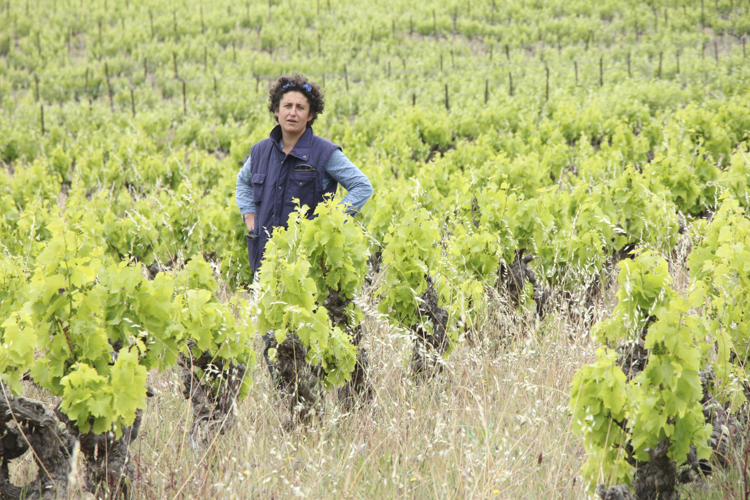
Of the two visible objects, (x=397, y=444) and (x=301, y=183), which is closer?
(x=397, y=444)

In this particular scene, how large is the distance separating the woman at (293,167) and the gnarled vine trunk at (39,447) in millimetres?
1732

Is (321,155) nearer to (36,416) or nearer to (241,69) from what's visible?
(36,416)

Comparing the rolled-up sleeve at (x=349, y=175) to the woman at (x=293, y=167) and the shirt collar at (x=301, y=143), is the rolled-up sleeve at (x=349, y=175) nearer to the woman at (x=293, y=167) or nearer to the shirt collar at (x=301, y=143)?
the woman at (x=293, y=167)

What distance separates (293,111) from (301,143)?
21cm

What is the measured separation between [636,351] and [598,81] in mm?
17744

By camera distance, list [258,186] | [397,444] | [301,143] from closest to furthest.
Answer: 1. [397,444]
2. [301,143]
3. [258,186]

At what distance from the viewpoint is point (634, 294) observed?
2508 millimetres

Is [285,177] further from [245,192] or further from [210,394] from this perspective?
[210,394]

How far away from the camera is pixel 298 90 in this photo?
3.80m

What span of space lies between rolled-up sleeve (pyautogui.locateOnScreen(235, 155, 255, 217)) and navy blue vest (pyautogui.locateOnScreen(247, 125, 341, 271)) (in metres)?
0.15

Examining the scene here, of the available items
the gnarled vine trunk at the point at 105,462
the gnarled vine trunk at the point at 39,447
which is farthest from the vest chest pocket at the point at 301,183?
the gnarled vine trunk at the point at 39,447

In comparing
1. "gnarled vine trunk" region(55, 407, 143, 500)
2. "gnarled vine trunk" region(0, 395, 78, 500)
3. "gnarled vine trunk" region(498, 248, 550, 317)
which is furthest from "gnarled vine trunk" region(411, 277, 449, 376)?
"gnarled vine trunk" region(0, 395, 78, 500)

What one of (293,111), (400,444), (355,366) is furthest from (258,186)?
(400,444)

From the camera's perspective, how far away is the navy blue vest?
3785 mm
